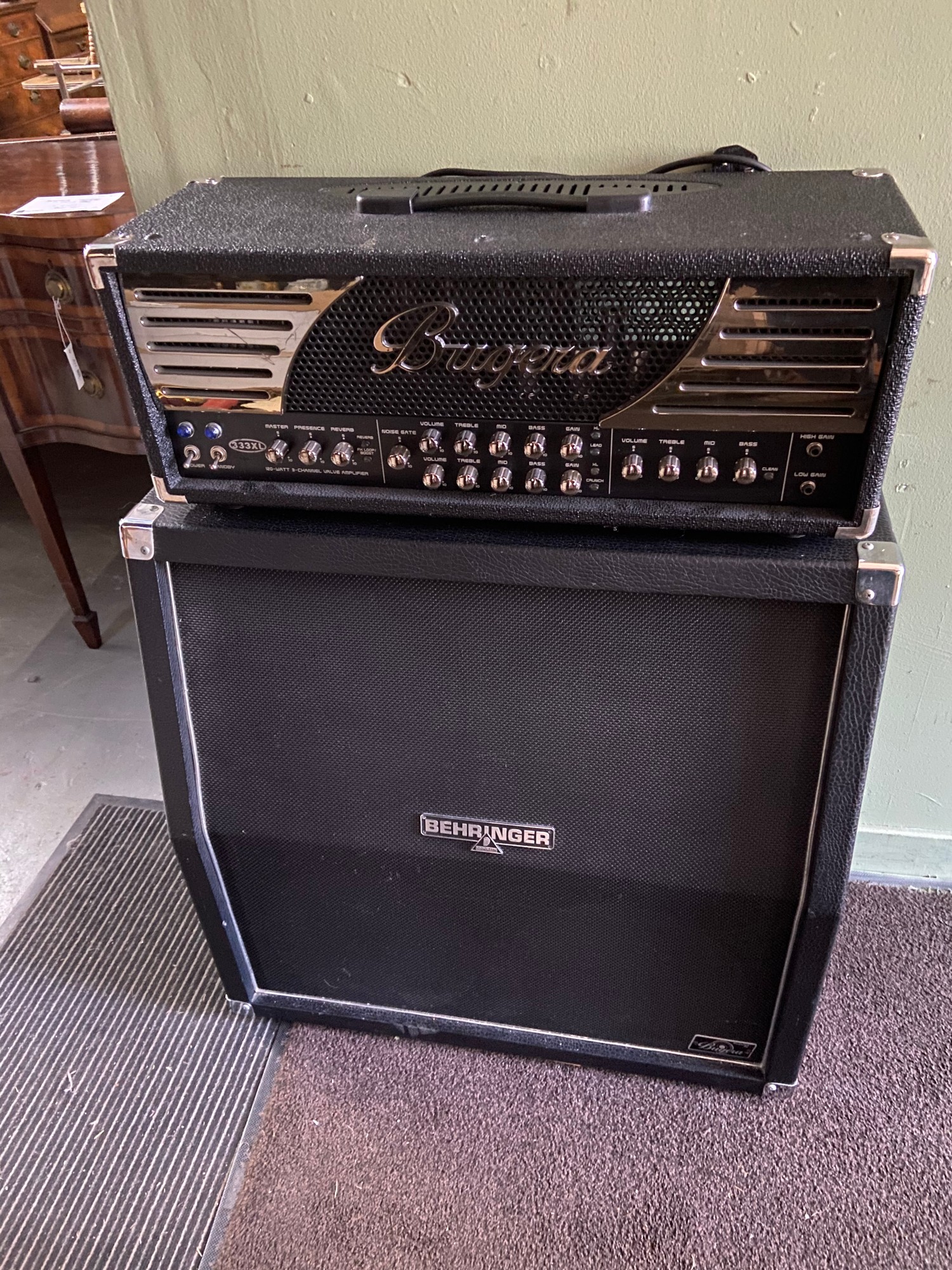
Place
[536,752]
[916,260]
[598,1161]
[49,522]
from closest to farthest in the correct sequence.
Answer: [916,260] < [536,752] < [598,1161] < [49,522]

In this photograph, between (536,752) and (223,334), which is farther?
(536,752)

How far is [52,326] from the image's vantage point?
1336 mm

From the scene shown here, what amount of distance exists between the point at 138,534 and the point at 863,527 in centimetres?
55

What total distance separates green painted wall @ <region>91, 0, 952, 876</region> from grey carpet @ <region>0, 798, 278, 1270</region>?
84 centimetres

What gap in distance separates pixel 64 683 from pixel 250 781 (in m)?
0.90

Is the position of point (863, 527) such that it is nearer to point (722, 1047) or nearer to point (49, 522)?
point (722, 1047)

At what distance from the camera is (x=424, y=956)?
0.97 meters

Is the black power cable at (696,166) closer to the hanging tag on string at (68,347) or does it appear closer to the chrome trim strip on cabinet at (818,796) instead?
the chrome trim strip on cabinet at (818,796)

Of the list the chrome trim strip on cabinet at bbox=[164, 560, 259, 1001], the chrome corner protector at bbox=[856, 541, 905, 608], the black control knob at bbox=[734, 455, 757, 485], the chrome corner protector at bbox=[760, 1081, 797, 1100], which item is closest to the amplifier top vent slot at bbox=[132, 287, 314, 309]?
the chrome trim strip on cabinet at bbox=[164, 560, 259, 1001]

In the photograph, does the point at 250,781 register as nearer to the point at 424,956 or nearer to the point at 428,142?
the point at 424,956

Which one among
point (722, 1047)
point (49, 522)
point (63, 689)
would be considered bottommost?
point (63, 689)

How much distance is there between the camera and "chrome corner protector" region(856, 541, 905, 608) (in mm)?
682

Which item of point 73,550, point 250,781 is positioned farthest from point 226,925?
point 73,550

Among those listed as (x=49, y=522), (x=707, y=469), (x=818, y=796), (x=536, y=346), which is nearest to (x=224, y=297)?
(x=536, y=346)
